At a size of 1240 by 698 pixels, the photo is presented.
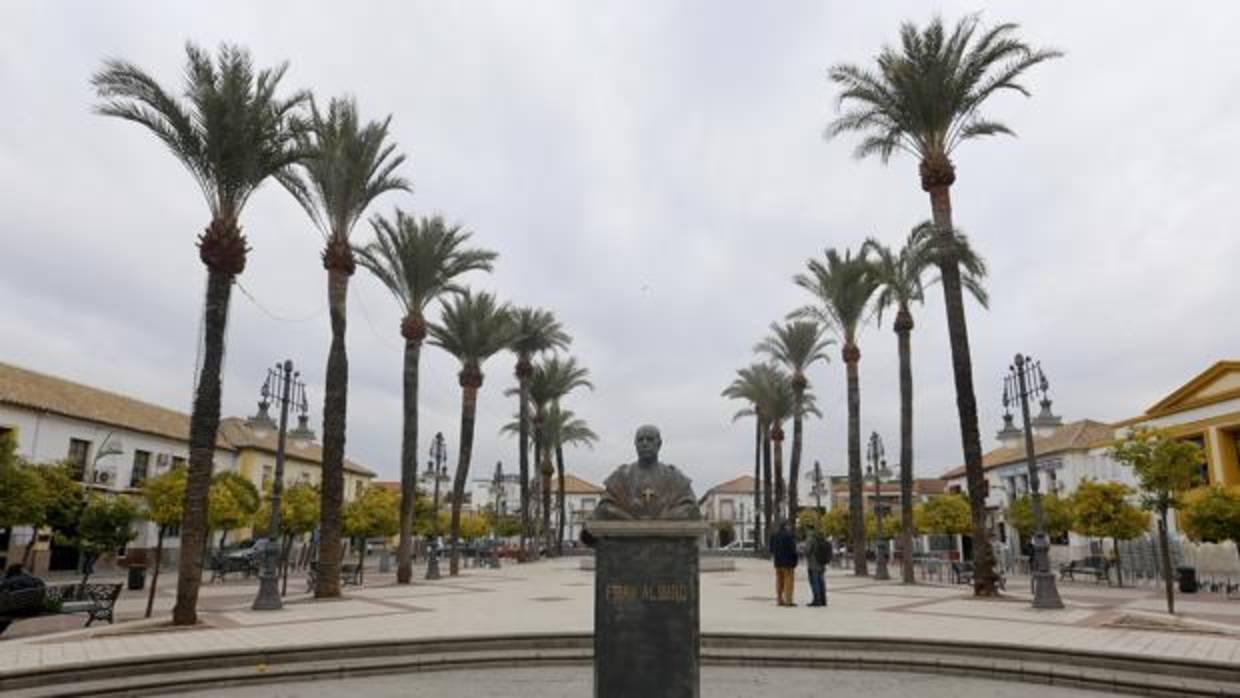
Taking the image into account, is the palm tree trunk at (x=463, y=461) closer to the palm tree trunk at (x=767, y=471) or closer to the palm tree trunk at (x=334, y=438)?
the palm tree trunk at (x=334, y=438)

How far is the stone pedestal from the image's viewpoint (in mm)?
6531

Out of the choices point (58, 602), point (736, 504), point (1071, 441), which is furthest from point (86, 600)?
point (736, 504)

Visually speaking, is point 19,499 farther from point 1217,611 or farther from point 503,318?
point 1217,611

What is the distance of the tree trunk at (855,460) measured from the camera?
89.4 ft

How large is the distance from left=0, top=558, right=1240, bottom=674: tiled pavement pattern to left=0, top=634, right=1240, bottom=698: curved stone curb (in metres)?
0.29

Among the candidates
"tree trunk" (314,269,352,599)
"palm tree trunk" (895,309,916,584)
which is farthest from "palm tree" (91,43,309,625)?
"palm tree trunk" (895,309,916,584)

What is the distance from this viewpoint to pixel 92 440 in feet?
112

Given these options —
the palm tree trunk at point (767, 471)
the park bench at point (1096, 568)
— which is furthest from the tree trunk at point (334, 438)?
the palm tree trunk at point (767, 471)

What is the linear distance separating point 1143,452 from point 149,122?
20.9m

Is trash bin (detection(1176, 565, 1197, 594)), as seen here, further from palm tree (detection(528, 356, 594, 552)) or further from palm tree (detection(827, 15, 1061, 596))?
palm tree (detection(528, 356, 594, 552))

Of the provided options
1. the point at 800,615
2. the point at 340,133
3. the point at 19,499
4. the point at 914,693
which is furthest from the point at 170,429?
the point at 914,693

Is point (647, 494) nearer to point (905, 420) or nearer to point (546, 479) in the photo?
point (905, 420)

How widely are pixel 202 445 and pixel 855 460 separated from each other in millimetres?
21063

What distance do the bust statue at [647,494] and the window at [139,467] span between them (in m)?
37.1
